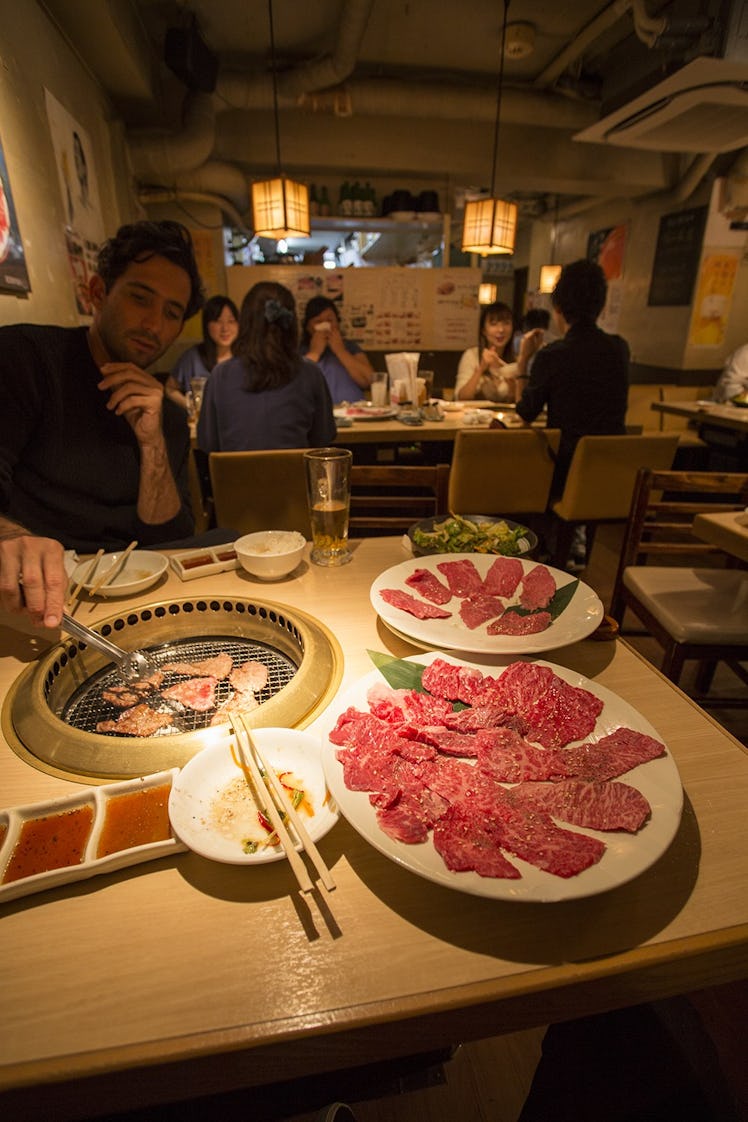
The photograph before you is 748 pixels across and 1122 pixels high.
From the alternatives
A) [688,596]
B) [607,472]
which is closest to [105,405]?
[688,596]

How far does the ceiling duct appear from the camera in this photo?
3658 mm

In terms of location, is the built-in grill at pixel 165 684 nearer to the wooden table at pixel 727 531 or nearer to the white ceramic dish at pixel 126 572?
the white ceramic dish at pixel 126 572

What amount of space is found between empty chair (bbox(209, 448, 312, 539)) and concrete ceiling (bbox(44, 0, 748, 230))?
3.36 meters

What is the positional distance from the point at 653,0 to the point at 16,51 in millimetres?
4479

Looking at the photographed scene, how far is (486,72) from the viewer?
5754 millimetres

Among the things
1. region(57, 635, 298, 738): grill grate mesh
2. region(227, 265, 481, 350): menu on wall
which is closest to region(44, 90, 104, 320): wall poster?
region(227, 265, 481, 350): menu on wall

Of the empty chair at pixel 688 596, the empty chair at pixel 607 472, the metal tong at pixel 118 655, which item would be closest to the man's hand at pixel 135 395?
the metal tong at pixel 118 655

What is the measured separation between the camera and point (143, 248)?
172 centimetres

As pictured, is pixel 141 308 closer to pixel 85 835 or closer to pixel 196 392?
pixel 85 835

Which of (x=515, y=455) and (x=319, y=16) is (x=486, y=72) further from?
(x=515, y=455)

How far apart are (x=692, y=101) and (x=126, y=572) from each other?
5.37 metres

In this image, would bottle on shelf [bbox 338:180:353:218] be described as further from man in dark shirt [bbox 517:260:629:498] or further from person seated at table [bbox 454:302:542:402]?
man in dark shirt [bbox 517:260:629:498]

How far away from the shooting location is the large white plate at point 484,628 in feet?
3.53

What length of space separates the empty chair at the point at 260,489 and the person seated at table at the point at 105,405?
19.2 inches
